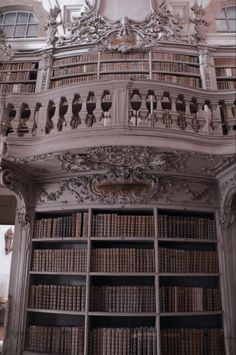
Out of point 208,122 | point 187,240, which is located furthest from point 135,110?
point 187,240

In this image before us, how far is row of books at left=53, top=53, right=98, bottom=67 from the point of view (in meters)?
4.39

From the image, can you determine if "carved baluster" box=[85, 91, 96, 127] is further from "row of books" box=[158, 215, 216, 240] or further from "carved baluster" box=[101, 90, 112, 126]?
"row of books" box=[158, 215, 216, 240]

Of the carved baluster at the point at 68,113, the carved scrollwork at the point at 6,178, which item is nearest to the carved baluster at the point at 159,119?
the carved baluster at the point at 68,113

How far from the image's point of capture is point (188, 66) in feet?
14.4

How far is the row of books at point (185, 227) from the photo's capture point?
11.2 feet

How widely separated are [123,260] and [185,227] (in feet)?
2.53

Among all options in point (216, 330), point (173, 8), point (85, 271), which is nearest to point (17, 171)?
point (85, 271)

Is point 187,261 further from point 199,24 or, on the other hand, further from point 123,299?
point 199,24

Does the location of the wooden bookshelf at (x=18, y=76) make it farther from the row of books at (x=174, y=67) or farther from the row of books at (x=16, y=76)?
the row of books at (x=174, y=67)

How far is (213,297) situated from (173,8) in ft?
14.8

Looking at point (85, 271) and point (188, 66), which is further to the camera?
point (188, 66)

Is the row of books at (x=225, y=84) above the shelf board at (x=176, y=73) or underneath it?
underneath

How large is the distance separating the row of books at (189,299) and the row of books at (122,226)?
1.99ft

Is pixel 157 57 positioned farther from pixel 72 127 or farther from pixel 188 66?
pixel 72 127
